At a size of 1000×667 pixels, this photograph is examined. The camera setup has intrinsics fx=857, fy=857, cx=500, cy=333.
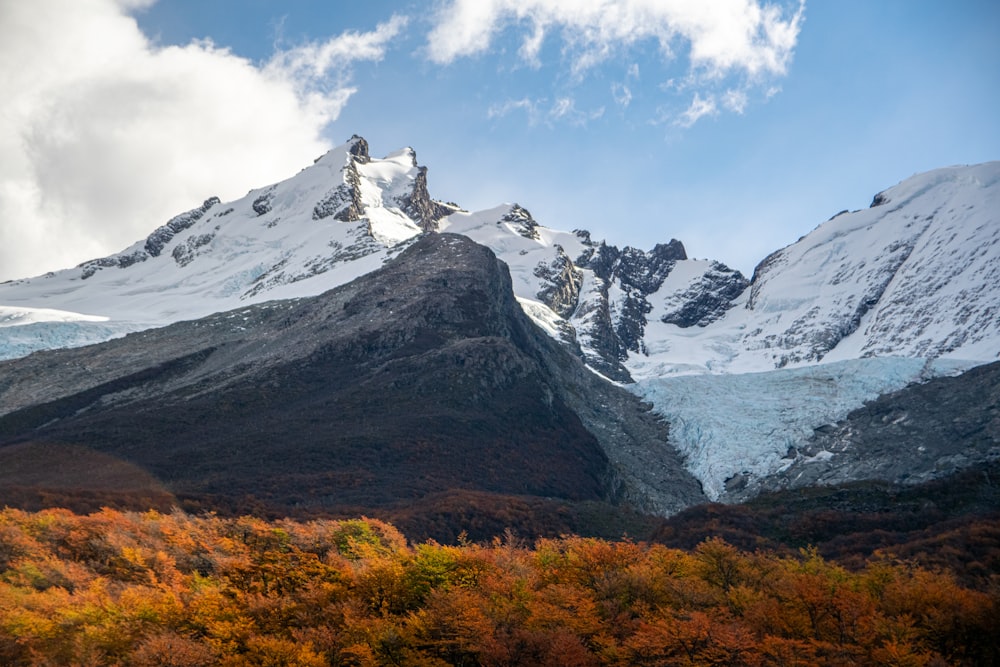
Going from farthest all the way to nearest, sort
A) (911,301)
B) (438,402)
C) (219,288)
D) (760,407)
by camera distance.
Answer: (219,288) → (911,301) → (760,407) → (438,402)

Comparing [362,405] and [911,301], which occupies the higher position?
[362,405]

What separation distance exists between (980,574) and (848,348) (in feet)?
443

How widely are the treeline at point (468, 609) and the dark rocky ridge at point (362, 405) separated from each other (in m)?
27.6

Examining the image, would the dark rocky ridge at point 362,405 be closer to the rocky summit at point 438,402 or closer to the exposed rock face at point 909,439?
the rocky summit at point 438,402

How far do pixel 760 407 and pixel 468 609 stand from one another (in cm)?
8931

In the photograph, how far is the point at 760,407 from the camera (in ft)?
378

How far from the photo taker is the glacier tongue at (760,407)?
103 meters

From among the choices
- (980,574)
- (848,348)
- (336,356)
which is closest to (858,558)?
(980,574)

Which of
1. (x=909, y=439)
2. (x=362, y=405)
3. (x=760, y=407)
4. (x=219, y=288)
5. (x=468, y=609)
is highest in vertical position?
(x=219, y=288)

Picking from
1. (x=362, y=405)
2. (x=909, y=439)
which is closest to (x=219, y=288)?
(x=362, y=405)

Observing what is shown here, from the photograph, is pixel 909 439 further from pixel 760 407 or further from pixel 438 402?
pixel 438 402

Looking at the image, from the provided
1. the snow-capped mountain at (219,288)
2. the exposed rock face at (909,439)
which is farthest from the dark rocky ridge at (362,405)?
the snow-capped mountain at (219,288)

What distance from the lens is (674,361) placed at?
193375 millimetres

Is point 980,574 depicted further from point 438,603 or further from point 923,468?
point 923,468
